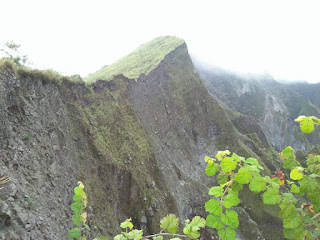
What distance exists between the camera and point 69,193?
11.5m

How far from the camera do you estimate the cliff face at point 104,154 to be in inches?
354

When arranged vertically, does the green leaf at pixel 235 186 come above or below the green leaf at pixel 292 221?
above

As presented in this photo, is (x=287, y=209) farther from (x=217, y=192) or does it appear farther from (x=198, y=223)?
(x=198, y=223)

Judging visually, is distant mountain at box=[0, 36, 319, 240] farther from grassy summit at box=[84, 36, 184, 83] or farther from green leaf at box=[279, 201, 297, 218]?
green leaf at box=[279, 201, 297, 218]

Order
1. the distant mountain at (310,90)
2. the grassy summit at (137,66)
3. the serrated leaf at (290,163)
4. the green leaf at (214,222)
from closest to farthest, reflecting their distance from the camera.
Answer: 1. the green leaf at (214,222)
2. the serrated leaf at (290,163)
3. the grassy summit at (137,66)
4. the distant mountain at (310,90)

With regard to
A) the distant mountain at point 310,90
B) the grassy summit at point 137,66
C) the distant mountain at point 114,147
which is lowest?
the distant mountain at point 310,90

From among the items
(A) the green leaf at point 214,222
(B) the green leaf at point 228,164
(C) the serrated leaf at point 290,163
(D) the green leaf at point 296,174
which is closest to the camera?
(A) the green leaf at point 214,222

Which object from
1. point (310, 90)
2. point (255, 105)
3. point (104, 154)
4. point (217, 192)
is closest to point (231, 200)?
point (217, 192)

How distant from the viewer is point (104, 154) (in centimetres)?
1662

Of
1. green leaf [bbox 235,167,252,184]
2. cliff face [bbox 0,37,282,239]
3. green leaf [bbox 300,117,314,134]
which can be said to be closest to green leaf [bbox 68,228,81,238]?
green leaf [bbox 235,167,252,184]

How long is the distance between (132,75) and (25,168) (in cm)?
2374

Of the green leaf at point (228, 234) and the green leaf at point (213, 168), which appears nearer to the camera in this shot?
the green leaf at point (228, 234)

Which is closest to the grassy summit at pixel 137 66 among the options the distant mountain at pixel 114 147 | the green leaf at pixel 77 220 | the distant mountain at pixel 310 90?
the distant mountain at pixel 114 147

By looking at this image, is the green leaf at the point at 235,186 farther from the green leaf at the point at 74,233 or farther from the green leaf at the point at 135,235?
the green leaf at the point at 74,233
